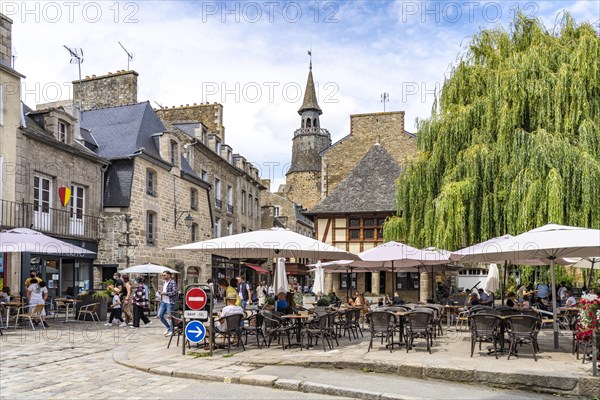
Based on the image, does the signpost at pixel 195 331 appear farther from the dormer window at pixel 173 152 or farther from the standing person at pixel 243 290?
the dormer window at pixel 173 152

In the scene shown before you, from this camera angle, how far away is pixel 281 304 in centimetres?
1110

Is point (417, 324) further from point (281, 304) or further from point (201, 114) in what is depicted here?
point (201, 114)

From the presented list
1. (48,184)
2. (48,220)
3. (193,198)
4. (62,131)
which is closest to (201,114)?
(193,198)

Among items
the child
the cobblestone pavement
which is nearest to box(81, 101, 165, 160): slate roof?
the child

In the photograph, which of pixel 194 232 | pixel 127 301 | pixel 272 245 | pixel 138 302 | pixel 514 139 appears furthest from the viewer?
pixel 194 232

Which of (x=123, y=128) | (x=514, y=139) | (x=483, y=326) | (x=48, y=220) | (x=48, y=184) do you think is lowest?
(x=483, y=326)

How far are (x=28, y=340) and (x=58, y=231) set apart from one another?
23.3ft

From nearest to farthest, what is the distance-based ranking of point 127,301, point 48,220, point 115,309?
point 115,309
point 127,301
point 48,220

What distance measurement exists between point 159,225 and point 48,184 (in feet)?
17.3

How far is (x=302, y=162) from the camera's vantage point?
64.8m

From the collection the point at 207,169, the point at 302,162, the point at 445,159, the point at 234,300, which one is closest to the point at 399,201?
the point at 445,159

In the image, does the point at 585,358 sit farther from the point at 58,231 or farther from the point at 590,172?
the point at 58,231

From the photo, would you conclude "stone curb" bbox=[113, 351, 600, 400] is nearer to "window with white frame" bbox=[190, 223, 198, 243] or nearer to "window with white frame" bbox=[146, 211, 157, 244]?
"window with white frame" bbox=[146, 211, 157, 244]

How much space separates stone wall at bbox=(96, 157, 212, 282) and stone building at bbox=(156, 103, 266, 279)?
1859 mm
